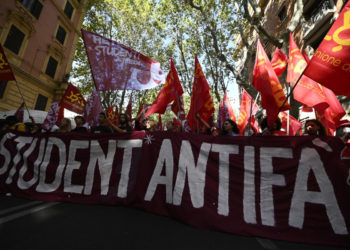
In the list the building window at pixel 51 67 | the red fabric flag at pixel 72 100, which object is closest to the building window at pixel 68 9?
the building window at pixel 51 67

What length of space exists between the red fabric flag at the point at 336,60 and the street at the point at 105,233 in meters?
1.89

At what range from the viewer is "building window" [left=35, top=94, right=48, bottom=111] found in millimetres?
14972

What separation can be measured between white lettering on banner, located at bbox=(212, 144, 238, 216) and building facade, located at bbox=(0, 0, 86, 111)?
11958mm

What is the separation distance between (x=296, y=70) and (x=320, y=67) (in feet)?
7.09

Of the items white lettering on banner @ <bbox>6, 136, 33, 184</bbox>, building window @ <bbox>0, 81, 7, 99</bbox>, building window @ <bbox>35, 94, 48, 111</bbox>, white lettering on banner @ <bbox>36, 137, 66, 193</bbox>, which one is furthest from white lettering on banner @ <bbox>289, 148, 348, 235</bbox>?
building window @ <bbox>35, 94, 48, 111</bbox>

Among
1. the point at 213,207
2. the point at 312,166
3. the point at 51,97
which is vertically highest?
the point at 51,97

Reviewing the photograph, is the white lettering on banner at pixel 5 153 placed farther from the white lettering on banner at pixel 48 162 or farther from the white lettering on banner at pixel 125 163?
the white lettering on banner at pixel 125 163

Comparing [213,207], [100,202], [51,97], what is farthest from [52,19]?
[213,207]

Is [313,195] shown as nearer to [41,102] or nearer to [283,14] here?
[283,14]

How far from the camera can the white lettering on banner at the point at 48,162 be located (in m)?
3.64

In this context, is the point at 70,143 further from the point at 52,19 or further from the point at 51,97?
the point at 52,19

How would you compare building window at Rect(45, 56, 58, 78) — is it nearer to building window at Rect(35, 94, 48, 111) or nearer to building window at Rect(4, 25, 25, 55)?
building window at Rect(35, 94, 48, 111)

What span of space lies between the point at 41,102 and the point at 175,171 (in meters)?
16.3

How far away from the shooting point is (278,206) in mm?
2574
